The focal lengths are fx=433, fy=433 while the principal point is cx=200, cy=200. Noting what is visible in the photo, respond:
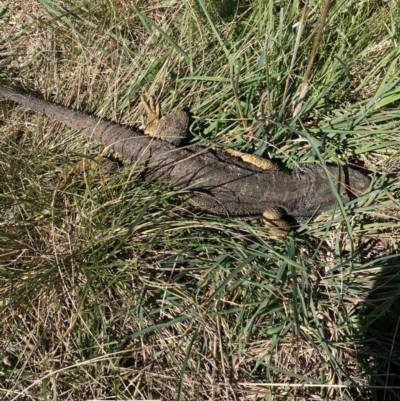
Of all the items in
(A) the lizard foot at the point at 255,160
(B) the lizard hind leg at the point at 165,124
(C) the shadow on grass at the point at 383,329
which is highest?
(B) the lizard hind leg at the point at 165,124

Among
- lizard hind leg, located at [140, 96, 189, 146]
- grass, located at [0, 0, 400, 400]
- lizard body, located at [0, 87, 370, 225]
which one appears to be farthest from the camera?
lizard hind leg, located at [140, 96, 189, 146]

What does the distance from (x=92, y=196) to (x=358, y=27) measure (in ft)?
8.30

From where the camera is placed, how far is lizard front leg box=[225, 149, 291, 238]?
3444 millimetres

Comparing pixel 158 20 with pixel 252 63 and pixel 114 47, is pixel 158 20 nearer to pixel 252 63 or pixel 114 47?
pixel 114 47

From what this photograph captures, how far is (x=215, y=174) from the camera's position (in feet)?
11.0

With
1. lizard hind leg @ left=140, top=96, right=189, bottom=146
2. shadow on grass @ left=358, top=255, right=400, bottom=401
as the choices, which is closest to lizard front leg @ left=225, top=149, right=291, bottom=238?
lizard hind leg @ left=140, top=96, right=189, bottom=146

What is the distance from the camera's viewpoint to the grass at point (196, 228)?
10.6 ft

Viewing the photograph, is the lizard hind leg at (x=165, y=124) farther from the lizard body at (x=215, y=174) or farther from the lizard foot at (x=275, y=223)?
the lizard foot at (x=275, y=223)

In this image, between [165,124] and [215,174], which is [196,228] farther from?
[165,124]

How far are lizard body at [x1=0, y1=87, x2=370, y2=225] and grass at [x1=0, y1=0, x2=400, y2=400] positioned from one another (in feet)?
0.42

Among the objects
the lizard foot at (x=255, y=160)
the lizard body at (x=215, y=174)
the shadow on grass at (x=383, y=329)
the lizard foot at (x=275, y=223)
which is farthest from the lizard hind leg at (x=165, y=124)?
the shadow on grass at (x=383, y=329)

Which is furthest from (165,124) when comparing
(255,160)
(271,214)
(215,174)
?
(271,214)

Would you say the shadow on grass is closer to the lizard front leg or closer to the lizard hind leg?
the lizard front leg

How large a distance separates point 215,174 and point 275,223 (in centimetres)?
62
